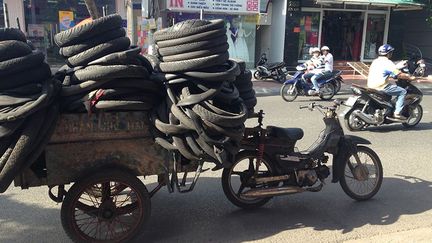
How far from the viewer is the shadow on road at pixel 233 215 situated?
12.9ft

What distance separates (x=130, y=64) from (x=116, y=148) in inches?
27.6

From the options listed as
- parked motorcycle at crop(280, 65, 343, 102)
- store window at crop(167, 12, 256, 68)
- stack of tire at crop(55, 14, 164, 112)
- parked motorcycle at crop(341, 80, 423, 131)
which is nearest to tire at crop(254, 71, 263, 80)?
store window at crop(167, 12, 256, 68)

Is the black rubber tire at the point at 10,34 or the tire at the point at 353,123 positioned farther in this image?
the tire at the point at 353,123

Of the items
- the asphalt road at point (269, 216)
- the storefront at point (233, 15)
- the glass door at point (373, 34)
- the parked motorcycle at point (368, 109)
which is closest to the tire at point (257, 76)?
the storefront at point (233, 15)

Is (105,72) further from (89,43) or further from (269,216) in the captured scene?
(269,216)

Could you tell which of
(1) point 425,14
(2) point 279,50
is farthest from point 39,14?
(1) point 425,14

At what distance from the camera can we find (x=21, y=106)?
314cm

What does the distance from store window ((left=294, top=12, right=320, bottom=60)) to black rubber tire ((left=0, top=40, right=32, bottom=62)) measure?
57.6 ft

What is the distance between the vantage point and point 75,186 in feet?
11.5

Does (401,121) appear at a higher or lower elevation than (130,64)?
lower

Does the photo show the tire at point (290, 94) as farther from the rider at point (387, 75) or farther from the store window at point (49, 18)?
the store window at point (49, 18)

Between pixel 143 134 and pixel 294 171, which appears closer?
pixel 143 134

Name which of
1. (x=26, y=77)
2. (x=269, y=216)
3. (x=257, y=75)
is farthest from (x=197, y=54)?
(x=257, y=75)

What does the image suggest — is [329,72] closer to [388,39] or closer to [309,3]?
[309,3]
